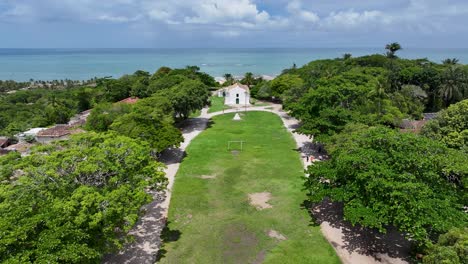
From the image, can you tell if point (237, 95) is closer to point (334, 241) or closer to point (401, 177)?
point (334, 241)

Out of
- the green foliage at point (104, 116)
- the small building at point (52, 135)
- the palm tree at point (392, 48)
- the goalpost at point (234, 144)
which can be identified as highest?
the palm tree at point (392, 48)

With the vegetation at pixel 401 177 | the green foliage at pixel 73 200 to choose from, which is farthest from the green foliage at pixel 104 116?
the vegetation at pixel 401 177

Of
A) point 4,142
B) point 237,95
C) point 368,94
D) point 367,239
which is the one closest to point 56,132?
point 4,142

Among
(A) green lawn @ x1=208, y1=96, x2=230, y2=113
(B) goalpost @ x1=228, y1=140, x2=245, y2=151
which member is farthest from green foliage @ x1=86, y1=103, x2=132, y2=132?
(A) green lawn @ x1=208, y1=96, x2=230, y2=113

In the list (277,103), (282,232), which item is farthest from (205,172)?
(277,103)

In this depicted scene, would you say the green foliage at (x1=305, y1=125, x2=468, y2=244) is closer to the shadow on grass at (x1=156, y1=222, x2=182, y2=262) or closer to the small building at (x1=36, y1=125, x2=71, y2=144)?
the shadow on grass at (x1=156, y1=222, x2=182, y2=262)

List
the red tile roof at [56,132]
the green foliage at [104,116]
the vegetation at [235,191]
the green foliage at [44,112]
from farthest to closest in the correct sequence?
the green foliage at [44,112], the red tile roof at [56,132], the green foliage at [104,116], the vegetation at [235,191]

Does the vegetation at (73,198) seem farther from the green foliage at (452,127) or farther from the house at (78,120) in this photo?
the house at (78,120)
